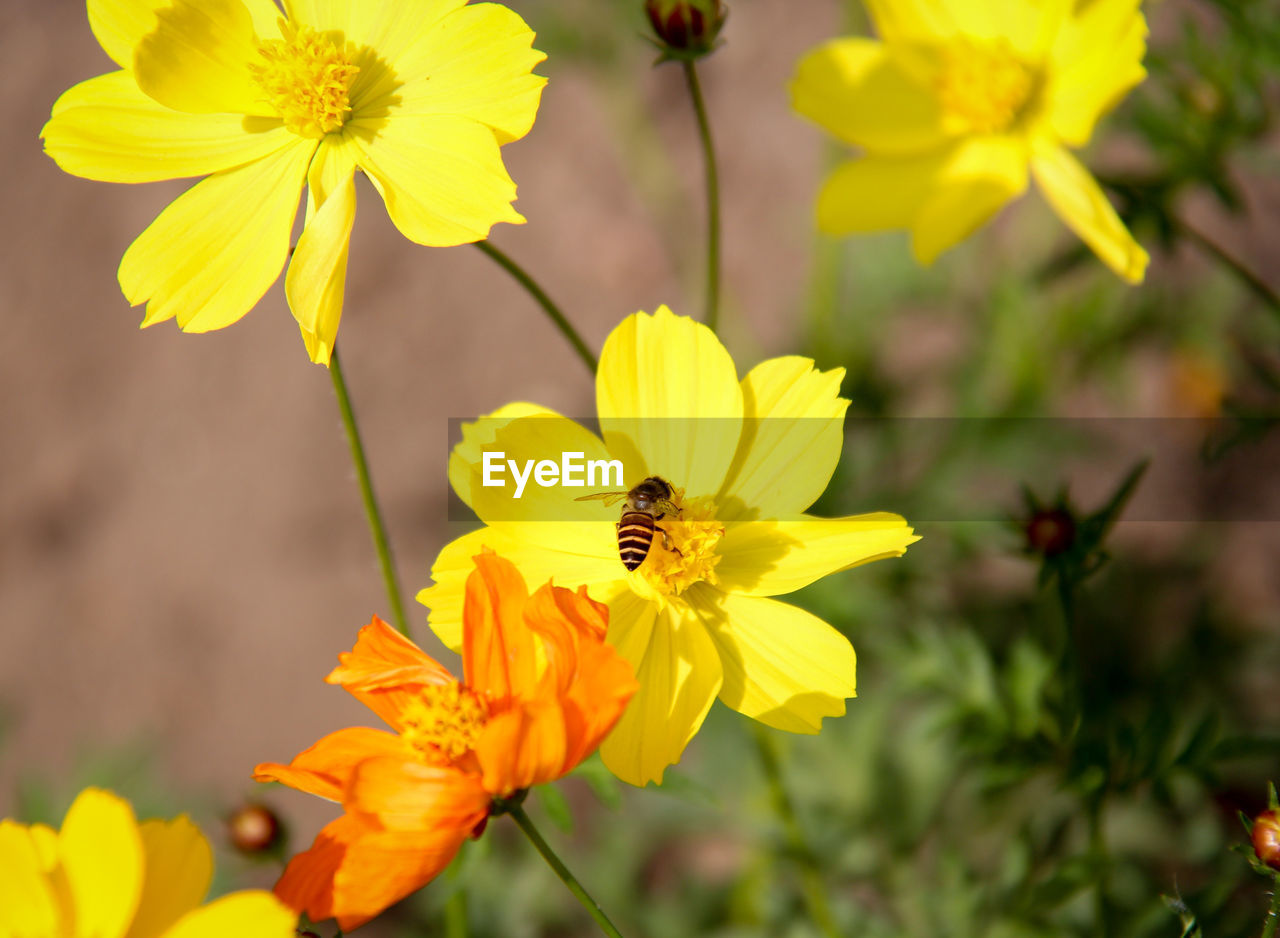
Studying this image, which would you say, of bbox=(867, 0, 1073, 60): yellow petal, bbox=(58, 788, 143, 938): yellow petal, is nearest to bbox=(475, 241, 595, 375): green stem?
bbox=(58, 788, 143, 938): yellow petal

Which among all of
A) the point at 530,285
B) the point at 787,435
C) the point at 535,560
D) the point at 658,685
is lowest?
the point at 658,685

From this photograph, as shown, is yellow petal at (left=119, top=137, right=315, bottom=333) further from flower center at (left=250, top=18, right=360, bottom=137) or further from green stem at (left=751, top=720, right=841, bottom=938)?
green stem at (left=751, top=720, right=841, bottom=938)

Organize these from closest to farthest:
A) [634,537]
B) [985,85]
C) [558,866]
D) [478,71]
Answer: [558,866] → [634,537] → [478,71] → [985,85]

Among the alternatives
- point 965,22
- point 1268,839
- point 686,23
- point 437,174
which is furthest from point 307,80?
point 1268,839

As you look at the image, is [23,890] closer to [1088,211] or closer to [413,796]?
[413,796]

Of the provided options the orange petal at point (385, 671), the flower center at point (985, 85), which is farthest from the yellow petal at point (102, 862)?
the flower center at point (985, 85)

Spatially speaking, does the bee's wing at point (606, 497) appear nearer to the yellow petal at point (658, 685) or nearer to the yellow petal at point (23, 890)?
the yellow petal at point (658, 685)

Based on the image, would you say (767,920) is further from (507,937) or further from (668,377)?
(668,377)
